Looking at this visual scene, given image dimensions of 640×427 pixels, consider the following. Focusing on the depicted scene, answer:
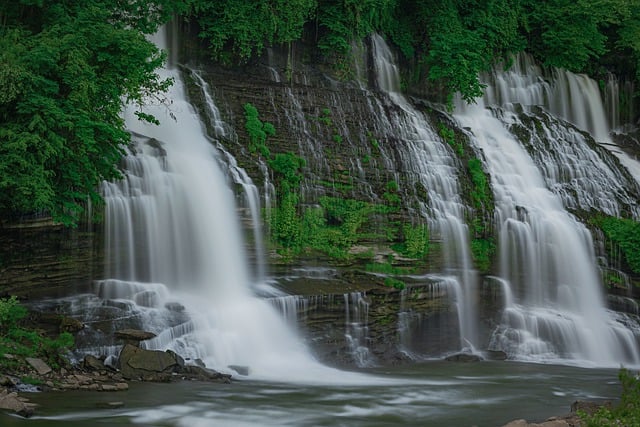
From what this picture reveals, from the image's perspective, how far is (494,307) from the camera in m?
21.2

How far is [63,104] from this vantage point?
14719 millimetres

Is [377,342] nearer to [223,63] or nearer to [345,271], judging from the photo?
[345,271]

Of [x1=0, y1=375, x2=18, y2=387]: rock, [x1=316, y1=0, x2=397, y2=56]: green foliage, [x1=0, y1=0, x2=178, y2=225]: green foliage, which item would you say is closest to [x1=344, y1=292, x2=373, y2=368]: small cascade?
[x1=0, y1=0, x2=178, y2=225]: green foliage

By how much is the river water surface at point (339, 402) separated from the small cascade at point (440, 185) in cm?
471

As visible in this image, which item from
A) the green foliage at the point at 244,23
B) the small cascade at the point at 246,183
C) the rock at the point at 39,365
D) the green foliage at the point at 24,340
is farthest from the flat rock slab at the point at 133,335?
the green foliage at the point at 244,23

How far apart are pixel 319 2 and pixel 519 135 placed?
30.0 feet

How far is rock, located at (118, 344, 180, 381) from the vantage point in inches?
528

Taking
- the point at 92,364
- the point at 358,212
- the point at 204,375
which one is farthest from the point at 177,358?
the point at 358,212

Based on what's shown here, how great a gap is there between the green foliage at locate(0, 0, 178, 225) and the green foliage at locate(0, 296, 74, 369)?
2.01 meters

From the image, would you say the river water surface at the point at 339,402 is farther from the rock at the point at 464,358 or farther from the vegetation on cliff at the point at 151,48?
the vegetation on cliff at the point at 151,48

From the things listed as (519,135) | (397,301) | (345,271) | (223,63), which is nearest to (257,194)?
(345,271)

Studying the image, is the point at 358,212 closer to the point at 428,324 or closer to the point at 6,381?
the point at 428,324

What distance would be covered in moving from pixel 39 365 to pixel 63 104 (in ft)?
17.5

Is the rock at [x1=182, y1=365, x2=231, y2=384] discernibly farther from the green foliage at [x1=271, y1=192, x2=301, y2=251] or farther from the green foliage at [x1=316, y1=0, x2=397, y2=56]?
the green foliage at [x1=316, y1=0, x2=397, y2=56]
